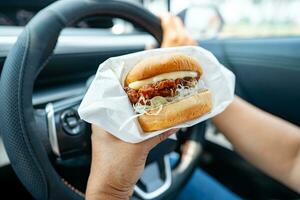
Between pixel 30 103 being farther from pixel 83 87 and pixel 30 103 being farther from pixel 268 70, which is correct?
pixel 268 70

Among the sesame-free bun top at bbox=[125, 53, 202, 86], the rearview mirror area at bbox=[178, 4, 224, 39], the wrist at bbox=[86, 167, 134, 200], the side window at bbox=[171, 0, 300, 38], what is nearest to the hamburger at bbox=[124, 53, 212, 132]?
the sesame-free bun top at bbox=[125, 53, 202, 86]

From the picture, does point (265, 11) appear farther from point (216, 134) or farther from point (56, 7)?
point (56, 7)

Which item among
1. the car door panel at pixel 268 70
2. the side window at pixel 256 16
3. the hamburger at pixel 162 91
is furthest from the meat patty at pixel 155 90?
the side window at pixel 256 16

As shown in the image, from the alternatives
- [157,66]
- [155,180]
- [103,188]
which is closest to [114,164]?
[103,188]

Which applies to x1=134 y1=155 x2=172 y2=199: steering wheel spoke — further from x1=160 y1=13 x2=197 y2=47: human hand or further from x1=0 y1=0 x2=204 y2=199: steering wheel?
x1=160 y1=13 x2=197 y2=47: human hand

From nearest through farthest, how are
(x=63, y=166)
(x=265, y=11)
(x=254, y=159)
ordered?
(x=63, y=166), (x=254, y=159), (x=265, y=11)

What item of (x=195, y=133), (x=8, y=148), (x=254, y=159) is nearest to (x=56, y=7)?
(x=8, y=148)
